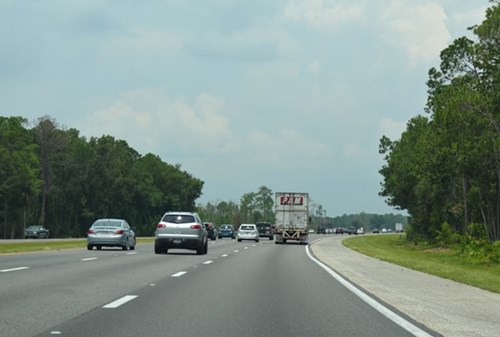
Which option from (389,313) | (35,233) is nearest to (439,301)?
(389,313)

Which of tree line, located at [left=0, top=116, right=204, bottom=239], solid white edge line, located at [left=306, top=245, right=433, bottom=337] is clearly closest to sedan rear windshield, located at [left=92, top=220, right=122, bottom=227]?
solid white edge line, located at [left=306, top=245, right=433, bottom=337]

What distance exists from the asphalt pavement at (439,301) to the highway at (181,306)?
0.52 meters

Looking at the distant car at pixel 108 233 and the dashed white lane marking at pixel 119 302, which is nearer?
the dashed white lane marking at pixel 119 302

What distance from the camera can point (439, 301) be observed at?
14.1 m

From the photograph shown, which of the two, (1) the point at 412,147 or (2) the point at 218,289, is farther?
(1) the point at 412,147

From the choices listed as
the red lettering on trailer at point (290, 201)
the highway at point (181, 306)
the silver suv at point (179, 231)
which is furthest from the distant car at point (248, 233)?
the highway at point (181, 306)

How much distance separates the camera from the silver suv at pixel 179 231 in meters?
32.4

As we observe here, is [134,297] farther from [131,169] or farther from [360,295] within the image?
[131,169]

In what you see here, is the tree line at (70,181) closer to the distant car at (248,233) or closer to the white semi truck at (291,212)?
the distant car at (248,233)

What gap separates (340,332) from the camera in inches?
→ 376

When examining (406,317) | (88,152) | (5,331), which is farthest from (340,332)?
(88,152)

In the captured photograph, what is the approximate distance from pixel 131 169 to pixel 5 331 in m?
117

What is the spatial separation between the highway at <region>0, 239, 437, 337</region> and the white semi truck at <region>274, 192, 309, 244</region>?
37232mm

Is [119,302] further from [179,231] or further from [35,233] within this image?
[35,233]
